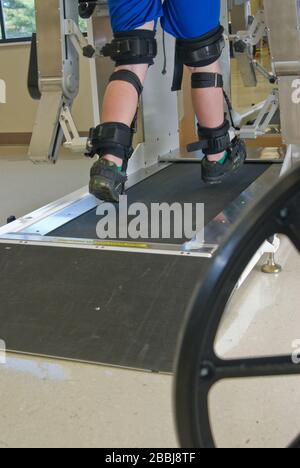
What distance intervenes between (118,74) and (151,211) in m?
0.53

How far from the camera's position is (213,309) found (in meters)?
0.60

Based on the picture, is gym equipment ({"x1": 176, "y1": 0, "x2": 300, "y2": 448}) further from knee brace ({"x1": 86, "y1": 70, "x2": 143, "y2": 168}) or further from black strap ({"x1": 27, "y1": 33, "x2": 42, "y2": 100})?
black strap ({"x1": 27, "y1": 33, "x2": 42, "y2": 100})

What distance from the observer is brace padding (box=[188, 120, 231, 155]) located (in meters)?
2.25

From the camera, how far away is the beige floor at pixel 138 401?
110 centimetres

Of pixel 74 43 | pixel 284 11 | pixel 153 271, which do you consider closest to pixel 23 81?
pixel 74 43

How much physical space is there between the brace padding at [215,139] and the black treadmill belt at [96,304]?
2.36 feet

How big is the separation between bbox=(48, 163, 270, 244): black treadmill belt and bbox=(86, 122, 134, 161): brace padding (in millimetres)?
288

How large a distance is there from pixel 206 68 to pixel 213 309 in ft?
5.64

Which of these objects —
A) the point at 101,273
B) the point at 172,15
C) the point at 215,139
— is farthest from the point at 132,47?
the point at 101,273

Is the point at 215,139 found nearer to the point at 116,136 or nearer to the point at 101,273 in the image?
the point at 116,136

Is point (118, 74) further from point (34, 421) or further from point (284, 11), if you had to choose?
point (34, 421)

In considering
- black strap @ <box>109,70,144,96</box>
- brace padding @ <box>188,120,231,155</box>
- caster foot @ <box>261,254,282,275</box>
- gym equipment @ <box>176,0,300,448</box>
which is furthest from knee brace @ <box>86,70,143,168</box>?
gym equipment @ <box>176,0,300,448</box>

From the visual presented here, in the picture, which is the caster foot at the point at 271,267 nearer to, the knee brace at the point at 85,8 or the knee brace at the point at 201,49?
the knee brace at the point at 201,49

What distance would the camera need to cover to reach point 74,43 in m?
2.17
